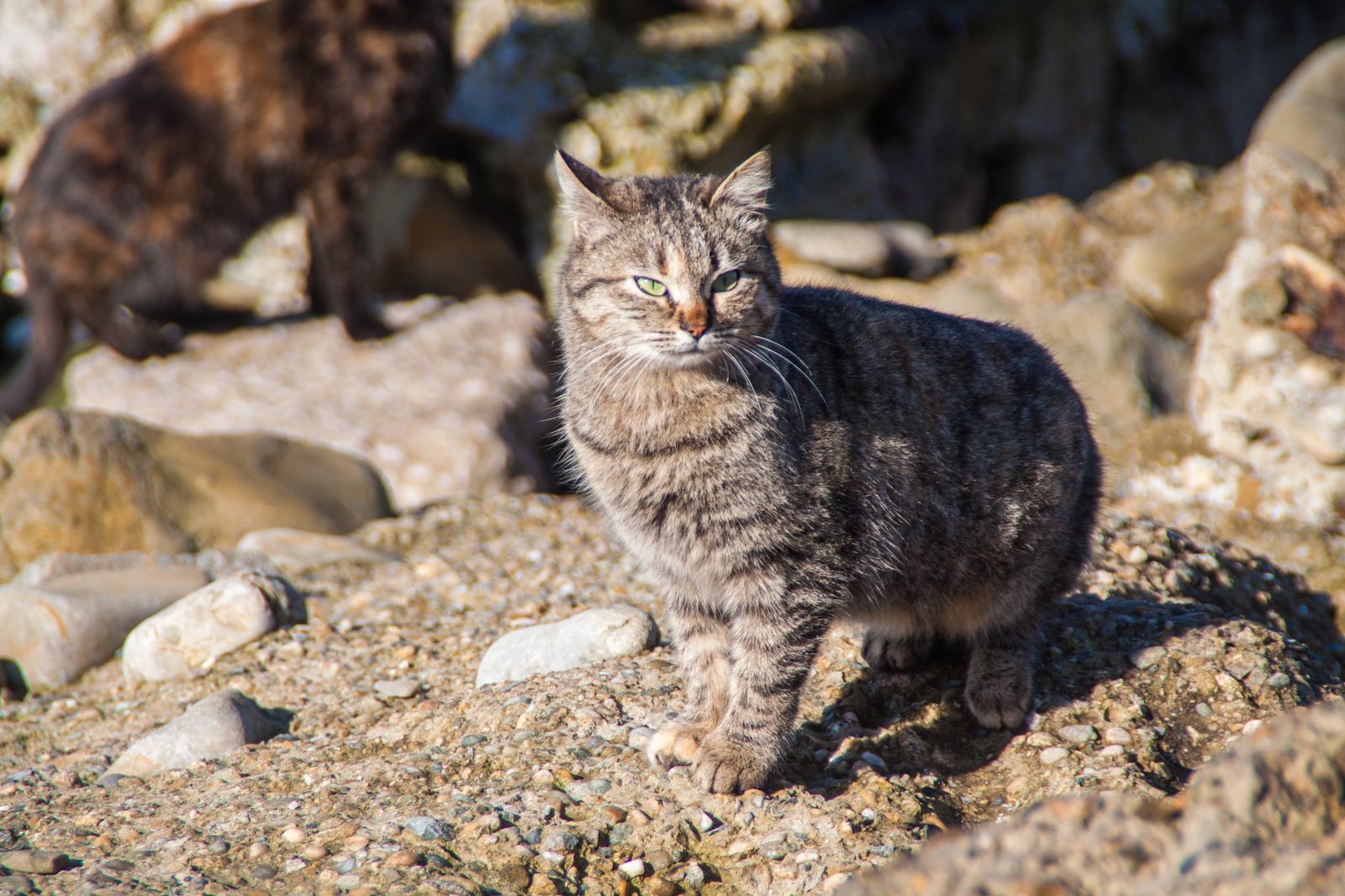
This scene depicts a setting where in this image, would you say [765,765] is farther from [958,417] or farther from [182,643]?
[182,643]

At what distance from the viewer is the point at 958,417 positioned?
3000 millimetres

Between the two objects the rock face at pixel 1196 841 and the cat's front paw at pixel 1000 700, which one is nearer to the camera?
the rock face at pixel 1196 841

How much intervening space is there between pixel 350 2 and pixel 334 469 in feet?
9.48

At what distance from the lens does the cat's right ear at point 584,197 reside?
284 centimetres

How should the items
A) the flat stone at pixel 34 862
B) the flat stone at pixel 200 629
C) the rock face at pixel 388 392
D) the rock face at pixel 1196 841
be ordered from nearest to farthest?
1. the rock face at pixel 1196 841
2. the flat stone at pixel 34 862
3. the flat stone at pixel 200 629
4. the rock face at pixel 388 392

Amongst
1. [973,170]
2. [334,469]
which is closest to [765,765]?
[334,469]

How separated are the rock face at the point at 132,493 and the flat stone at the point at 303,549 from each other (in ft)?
0.62

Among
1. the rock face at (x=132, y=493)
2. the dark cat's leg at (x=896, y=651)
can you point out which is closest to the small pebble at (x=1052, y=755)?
the dark cat's leg at (x=896, y=651)

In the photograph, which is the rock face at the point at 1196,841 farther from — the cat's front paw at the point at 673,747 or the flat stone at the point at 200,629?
the flat stone at the point at 200,629

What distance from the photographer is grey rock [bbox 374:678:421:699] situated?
11.2 feet

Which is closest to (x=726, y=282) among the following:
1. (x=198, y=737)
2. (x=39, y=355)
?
(x=198, y=737)

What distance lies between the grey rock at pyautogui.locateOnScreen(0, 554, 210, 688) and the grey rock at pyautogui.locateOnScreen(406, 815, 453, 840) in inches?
79.9

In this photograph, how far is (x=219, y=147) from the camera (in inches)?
232

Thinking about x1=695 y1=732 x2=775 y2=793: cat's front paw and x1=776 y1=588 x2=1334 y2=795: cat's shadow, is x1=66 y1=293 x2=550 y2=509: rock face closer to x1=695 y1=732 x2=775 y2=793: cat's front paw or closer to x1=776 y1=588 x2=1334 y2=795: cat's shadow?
x1=776 y1=588 x2=1334 y2=795: cat's shadow
